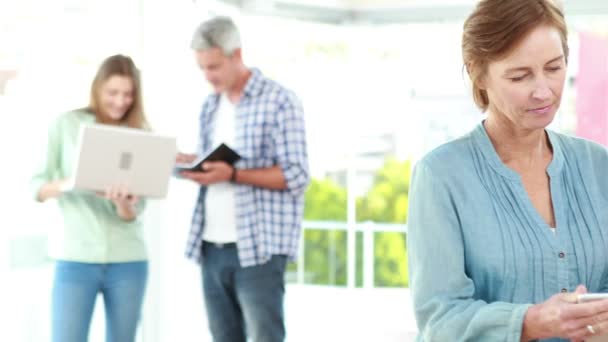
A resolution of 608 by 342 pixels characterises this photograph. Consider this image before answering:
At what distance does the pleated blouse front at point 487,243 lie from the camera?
1390mm

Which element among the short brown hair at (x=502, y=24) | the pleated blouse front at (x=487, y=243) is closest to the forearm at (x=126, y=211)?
the pleated blouse front at (x=487, y=243)

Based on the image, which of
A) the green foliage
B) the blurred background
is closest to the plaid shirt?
the blurred background

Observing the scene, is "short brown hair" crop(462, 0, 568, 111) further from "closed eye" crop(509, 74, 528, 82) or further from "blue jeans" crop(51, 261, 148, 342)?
"blue jeans" crop(51, 261, 148, 342)

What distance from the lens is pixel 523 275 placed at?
1396 mm

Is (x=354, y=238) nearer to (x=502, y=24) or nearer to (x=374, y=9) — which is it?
(x=374, y=9)

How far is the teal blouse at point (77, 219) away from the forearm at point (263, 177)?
519 mm

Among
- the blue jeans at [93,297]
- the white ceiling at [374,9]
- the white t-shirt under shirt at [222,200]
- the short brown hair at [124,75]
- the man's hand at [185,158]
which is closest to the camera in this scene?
the white t-shirt under shirt at [222,200]

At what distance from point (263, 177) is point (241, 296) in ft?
1.37

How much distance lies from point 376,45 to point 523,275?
4389 mm

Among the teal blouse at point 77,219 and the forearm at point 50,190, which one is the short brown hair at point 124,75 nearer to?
the teal blouse at point 77,219

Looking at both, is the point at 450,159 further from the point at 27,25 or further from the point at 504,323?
the point at 27,25

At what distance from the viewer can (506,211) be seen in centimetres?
144

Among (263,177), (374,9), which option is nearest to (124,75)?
(263,177)

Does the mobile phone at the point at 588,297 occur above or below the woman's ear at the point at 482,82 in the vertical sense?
below
